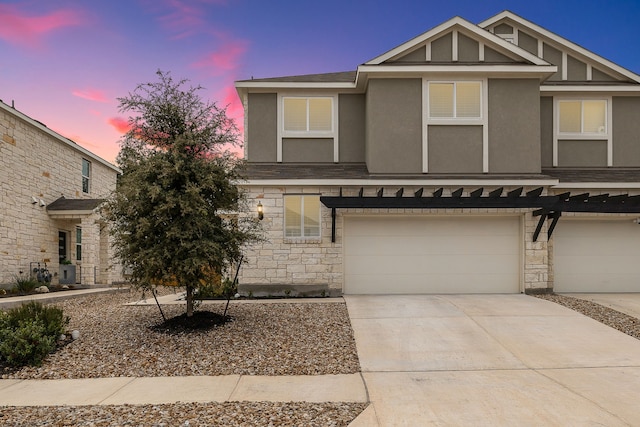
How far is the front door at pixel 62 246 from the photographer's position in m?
17.4

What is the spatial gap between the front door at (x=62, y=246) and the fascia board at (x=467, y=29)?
1426 cm

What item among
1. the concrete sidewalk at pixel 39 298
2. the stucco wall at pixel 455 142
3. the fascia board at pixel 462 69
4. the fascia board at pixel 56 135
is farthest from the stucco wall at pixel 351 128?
the concrete sidewalk at pixel 39 298

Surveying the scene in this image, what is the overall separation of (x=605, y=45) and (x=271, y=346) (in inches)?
772

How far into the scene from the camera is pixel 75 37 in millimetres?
14172

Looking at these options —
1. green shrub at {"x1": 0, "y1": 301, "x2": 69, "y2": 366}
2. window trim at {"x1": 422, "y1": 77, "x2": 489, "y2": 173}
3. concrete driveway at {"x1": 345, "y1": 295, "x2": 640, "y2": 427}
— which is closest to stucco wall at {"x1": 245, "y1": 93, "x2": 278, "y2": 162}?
window trim at {"x1": 422, "y1": 77, "x2": 489, "y2": 173}

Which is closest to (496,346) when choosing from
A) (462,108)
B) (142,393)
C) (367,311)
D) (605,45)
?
(367,311)

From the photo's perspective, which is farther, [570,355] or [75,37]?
[75,37]

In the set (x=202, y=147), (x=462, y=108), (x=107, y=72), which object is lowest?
(x=202, y=147)

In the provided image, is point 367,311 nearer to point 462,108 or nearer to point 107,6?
point 462,108

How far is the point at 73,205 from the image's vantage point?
1636 centimetres

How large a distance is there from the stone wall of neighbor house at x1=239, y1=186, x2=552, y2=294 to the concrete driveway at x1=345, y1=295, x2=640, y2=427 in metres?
1.56

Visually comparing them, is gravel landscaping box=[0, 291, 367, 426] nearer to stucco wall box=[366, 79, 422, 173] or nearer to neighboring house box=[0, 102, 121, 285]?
stucco wall box=[366, 79, 422, 173]

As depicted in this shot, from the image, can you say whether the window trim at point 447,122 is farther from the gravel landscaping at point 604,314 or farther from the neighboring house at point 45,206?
the neighboring house at point 45,206

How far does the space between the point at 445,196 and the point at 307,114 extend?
188 inches
